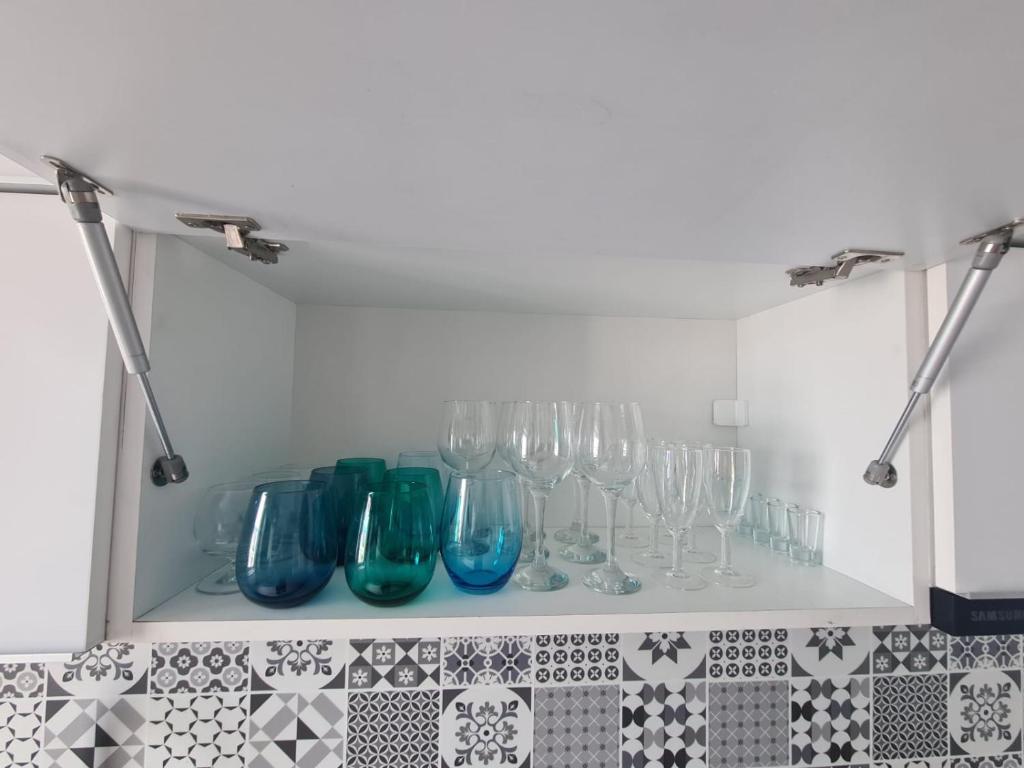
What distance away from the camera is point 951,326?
46 centimetres

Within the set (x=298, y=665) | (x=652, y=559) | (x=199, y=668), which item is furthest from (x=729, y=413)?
(x=199, y=668)

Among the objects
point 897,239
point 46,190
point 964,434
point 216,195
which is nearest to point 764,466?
point 964,434

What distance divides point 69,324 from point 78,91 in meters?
0.26

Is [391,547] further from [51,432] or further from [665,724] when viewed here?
[665,724]

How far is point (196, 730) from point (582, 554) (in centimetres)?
56

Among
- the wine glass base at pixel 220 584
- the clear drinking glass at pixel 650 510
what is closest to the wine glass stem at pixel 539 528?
the clear drinking glass at pixel 650 510

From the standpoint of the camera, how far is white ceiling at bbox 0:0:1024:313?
0.21 meters

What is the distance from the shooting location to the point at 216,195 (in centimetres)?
39

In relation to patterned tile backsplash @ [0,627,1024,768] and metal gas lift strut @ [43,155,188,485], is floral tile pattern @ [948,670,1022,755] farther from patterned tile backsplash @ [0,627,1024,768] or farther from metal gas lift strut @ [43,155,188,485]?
metal gas lift strut @ [43,155,188,485]

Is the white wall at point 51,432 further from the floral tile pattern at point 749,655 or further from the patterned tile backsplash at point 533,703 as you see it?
the floral tile pattern at point 749,655

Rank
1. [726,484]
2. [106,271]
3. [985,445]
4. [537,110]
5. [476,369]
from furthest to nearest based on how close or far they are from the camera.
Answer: [476,369]
[726,484]
[985,445]
[106,271]
[537,110]

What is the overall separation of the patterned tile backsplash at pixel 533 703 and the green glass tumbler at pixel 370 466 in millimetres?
226

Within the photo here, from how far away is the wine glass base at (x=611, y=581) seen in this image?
1.74ft

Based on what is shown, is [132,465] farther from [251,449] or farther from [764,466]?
[764,466]
